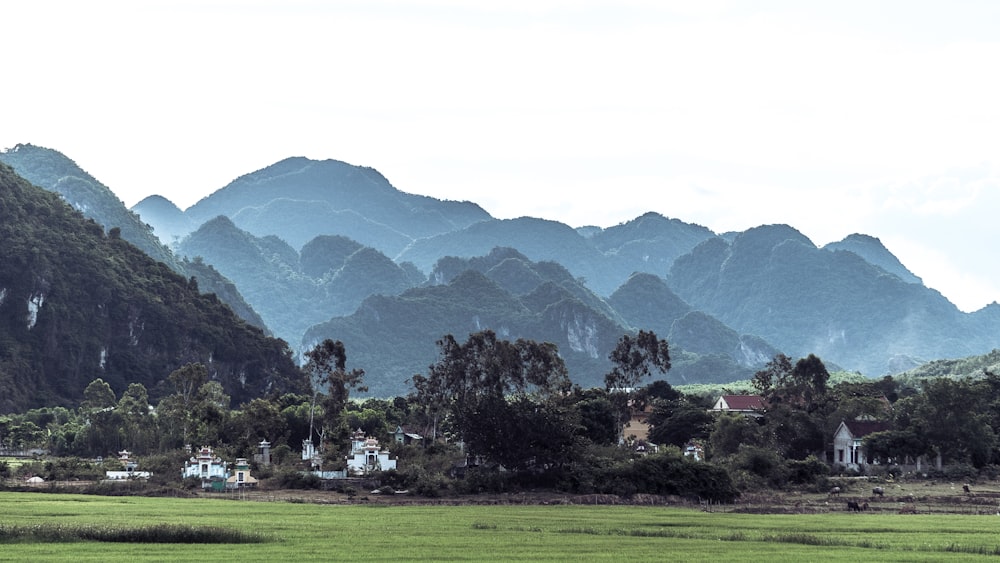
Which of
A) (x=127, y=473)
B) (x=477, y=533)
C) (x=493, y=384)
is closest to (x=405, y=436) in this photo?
(x=493, y=384)

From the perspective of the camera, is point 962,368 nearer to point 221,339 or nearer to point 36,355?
point 221,339

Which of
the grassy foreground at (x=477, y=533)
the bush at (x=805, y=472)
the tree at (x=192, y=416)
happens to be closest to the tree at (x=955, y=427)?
the bush at (x=805, y=472)

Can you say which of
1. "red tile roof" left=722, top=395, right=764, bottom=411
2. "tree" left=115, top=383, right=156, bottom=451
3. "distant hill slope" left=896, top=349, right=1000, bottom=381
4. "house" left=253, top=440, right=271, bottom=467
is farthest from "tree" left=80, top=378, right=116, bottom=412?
"distant hill slope" left=896, top=349, right=1000, bottom=381

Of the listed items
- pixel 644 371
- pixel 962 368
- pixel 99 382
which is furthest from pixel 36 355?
pixel 962 368

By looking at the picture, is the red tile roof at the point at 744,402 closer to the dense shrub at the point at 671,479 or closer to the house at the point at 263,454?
the dense shrub at the point at 671,479

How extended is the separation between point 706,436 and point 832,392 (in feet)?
60.6

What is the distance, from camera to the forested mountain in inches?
5807

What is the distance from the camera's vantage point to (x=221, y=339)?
161500 millimetres

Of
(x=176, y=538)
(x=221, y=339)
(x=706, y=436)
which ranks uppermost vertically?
(x=221, y=339)

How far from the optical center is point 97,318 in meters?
156

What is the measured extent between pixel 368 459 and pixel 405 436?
2154 centimetres

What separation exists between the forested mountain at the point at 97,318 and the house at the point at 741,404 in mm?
54612

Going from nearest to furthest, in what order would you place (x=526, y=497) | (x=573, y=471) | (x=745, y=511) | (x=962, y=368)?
(x=745, y=511), (x=526, y=497), (x=573, y=471), (x=962, y=368)

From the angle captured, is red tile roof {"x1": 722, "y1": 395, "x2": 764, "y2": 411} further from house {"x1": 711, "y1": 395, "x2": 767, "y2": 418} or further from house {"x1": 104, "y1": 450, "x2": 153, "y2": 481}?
house {"x1": 104, "y1": 450, "x2": 153, "y2": 481}
